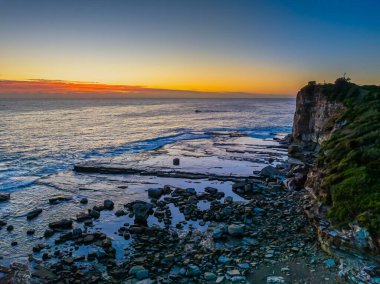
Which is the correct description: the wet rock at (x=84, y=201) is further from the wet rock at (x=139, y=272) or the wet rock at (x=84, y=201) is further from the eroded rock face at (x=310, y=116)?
the eroded rock face at (x=310, y=116)

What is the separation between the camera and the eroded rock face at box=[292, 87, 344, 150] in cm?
4375

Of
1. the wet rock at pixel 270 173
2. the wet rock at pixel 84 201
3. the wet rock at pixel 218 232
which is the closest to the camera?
the wet rock at pixel 218 232

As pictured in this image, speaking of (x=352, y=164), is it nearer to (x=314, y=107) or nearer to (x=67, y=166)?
(x=67, y=166)

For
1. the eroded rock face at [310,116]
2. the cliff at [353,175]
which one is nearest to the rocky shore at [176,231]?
the cliff at [353,175]

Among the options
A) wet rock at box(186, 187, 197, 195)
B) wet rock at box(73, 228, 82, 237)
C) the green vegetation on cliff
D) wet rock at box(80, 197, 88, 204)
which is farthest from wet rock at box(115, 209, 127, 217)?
the green vegetation on cliff

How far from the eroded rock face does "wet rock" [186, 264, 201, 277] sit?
113 feet

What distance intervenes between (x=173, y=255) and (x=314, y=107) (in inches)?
1565

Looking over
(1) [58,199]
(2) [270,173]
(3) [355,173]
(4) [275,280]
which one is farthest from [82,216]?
(2) [270,173]

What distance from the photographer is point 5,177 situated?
30672mm

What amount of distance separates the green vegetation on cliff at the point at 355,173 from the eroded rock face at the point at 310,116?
1824 cm

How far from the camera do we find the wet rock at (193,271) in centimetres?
1314

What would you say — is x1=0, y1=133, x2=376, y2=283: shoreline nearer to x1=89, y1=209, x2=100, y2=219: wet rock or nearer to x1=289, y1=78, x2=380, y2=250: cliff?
x1=89, y1=209, x2=100, y2=219: wet rock

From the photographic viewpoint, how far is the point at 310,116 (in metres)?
48.8

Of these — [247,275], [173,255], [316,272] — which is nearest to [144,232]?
[173,255]
